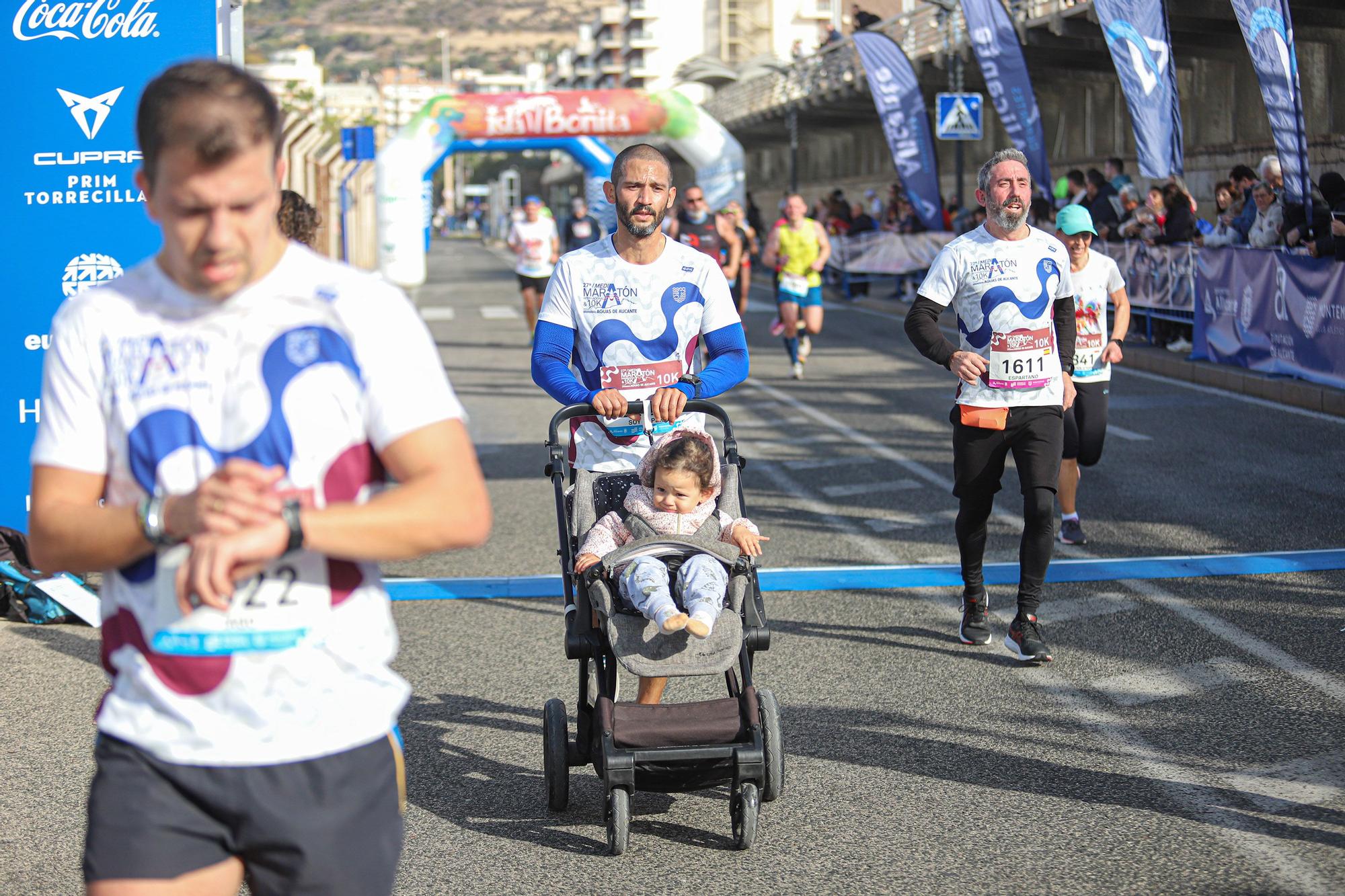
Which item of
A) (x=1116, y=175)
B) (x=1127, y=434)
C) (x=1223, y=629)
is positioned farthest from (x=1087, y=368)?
(x=1116, y=175)

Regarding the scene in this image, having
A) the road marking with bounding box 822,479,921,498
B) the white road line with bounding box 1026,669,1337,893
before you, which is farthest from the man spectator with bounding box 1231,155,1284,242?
the white road line with bounding box 1026,669,1337,893

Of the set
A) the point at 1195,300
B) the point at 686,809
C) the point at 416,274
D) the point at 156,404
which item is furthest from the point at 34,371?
the point at 416,274

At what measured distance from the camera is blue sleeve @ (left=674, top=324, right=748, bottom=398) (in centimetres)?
494

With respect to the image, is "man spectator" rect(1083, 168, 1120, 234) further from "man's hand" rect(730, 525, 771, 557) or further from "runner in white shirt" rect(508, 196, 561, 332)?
"man's hand" rect(730, 525, 771, 557)

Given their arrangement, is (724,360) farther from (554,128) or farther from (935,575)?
(554,128)

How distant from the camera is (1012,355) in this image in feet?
20.6

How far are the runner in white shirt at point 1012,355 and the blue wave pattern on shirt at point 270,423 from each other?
14.5ft

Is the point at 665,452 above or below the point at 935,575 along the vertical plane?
above

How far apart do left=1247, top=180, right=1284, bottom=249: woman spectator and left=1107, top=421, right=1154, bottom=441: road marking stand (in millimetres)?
3454

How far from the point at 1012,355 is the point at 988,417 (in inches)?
11.0

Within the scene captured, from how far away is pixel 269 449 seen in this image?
211 centimetres

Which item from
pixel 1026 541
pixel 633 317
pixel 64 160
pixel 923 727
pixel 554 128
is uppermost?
pixel 554 128

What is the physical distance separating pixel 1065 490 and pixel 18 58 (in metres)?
5.94

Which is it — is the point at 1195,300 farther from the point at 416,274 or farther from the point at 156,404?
the point at 416,274
